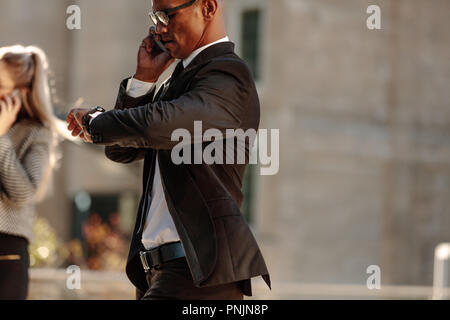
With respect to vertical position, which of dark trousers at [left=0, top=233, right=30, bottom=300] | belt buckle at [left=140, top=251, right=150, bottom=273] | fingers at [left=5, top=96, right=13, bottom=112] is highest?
fingers at [left=5, top=96, right=13, bottom=112]

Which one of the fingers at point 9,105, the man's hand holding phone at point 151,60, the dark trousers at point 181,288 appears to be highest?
the man's hand holding phone at point 151,60

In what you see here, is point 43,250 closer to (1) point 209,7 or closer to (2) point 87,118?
(2) point 87,118

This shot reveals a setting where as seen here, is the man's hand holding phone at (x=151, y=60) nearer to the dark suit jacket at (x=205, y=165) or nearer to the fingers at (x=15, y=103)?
the dark suit jacket at (x=205, y=165)

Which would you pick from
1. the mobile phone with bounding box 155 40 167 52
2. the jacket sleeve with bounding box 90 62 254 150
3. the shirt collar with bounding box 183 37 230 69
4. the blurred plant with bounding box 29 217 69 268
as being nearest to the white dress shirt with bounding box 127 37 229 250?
the shirt collar with bounding box 183 37 230 69

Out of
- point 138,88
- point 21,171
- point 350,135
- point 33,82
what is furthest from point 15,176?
point 350,135

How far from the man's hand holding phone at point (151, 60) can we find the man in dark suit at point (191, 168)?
19 millimetres

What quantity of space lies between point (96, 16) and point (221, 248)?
20231 mm

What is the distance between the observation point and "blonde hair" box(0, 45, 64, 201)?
14.7 ft

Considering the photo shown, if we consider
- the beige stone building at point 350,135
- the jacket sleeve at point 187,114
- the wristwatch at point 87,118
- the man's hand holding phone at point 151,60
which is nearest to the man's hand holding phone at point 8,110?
the man's hand holding phone at point 151,60

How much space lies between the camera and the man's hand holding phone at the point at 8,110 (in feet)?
14.4

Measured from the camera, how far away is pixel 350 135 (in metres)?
18.6

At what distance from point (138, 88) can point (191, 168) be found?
17.4 inches

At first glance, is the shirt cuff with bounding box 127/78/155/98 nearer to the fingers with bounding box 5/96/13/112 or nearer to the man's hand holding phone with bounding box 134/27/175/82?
the man's hand holding phone with bounding box 134/27/175/82

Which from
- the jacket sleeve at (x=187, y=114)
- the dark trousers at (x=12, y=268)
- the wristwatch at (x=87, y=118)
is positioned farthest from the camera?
the dark trousers at (x=12, y=268)
